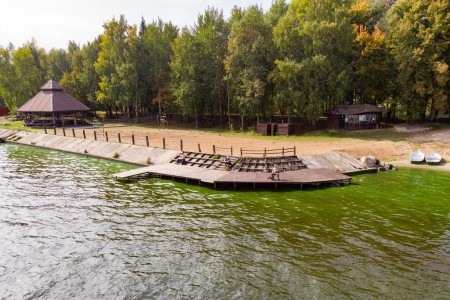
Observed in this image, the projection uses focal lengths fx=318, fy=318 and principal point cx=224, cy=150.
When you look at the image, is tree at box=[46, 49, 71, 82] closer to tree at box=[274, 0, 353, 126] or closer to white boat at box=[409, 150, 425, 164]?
tree at box=[274, 0, 353, 126]

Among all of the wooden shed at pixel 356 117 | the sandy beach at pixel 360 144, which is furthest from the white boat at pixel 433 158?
the wooden shed at pixel 356 117

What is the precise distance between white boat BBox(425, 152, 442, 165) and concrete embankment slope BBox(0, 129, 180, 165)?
26073mm

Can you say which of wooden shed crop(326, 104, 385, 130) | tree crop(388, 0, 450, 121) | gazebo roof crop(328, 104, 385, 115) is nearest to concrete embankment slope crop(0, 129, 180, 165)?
wooden shed crop(326, 104, 385, 130)

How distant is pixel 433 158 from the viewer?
32094mm

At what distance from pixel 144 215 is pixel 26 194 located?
39.6ft

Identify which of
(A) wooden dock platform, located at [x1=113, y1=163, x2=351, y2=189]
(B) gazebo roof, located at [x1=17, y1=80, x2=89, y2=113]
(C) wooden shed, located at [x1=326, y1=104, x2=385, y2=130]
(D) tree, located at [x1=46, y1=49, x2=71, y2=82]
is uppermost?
(D) tree, located at [x1=46, y1=49, x2=71, y2=82]

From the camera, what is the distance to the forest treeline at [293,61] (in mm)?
46250

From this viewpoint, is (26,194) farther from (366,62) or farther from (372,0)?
(372,0)

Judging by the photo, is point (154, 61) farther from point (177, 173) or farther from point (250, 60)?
point (177, 173)

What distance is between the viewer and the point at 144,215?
21.4m

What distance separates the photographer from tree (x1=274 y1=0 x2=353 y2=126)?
46844 mm

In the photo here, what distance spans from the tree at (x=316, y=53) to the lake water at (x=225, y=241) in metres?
22.8

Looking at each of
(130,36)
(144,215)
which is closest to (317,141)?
(144,215)

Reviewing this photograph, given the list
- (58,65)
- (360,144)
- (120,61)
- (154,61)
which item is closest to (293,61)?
(360,144)
